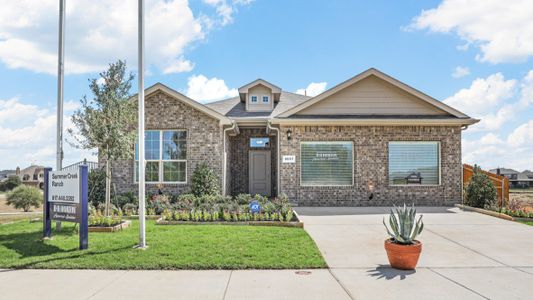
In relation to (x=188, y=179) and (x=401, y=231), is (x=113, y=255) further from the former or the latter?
(x=188, y=179)

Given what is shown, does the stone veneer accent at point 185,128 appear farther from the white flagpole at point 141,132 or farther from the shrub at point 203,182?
the white flagpole at point 141,132

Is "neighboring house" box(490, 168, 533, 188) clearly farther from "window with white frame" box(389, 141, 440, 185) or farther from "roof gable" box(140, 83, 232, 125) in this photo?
"roof gable" box(140, 83, 232, 125)

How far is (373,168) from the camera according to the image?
1547 cm

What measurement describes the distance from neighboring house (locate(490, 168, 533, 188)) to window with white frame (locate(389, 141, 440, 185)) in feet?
213

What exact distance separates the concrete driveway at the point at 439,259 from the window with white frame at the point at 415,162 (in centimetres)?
341

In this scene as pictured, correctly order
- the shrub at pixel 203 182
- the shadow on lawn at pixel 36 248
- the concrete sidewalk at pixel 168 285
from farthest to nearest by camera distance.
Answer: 1. the shrub at pixel 203 182
2. the shadow on lawn at pixel 36 248
3. the concrete sidewalk at pixel 168 285

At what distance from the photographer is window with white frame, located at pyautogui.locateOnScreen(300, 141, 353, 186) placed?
15.5 meters

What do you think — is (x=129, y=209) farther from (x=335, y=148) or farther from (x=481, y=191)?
(x=481, y=191)

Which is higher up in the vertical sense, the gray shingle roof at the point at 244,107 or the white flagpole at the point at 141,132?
the gray shingle roof at the point at 244,107

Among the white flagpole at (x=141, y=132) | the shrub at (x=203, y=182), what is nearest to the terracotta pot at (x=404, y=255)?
the white flagpole at (x=141, y=132)

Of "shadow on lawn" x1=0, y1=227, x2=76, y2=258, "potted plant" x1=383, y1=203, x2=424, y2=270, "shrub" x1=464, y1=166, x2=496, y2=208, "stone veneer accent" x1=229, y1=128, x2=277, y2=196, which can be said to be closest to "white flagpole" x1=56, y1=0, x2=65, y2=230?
"shadow on lawn" x1=0, y1=227, x2=76, y2=258

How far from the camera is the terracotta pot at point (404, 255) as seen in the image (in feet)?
21.0

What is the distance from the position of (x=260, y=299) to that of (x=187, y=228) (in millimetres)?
5204

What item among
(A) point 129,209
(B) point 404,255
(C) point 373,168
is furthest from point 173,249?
(C) point 373,168
